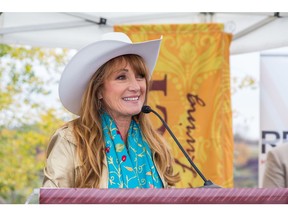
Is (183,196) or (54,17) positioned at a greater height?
(54,17)

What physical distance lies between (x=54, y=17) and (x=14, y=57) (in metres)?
4.88

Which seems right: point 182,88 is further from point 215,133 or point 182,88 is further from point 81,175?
point 81,175

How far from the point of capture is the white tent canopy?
4789 mm

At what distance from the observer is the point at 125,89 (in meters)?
2.65

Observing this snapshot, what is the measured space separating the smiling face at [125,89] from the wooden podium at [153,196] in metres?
1.27

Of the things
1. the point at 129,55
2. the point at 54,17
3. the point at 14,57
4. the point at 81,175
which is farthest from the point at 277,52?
the point at 14,57

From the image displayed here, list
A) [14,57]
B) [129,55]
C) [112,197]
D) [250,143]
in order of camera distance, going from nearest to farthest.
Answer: [112,197] < [129,55] < [14,57] < [250,143]

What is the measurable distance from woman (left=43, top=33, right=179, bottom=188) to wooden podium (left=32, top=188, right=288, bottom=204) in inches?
43.7

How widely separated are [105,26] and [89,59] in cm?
231

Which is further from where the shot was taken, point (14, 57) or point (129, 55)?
point (14, 57)

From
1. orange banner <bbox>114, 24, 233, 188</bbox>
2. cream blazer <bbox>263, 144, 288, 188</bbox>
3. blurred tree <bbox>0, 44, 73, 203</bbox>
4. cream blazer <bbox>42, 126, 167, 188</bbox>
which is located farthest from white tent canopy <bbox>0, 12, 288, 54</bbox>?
blurred tree <bbox>0, 44, 73, 203</bbox>

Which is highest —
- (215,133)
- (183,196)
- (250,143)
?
(183,196)

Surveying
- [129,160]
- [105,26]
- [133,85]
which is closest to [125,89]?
[133,85]

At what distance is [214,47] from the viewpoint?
15.4ft
